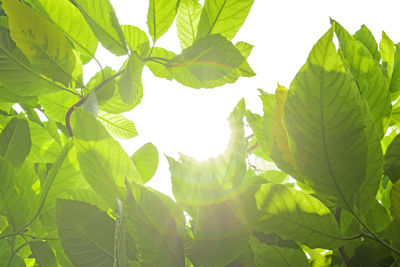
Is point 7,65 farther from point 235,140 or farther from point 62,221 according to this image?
point 235,140

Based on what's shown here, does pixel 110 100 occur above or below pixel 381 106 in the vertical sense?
above

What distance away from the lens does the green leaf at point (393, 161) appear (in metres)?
0.40

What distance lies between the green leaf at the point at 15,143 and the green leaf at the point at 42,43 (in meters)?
0.16

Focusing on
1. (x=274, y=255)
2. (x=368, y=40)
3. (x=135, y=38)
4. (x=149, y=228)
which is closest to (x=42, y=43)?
(x=135, y=38)

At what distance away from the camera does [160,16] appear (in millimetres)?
661

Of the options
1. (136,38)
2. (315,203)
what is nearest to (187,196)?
(315,203)

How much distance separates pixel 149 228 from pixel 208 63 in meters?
0.37

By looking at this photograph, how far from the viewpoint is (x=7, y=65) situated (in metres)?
0.61

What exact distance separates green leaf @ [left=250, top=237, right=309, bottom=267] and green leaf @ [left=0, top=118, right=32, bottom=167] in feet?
1.76

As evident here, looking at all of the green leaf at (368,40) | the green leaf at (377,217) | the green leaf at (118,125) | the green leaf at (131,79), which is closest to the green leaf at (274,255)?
the green leaf at (377,217)

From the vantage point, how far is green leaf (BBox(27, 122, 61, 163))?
2.64ft

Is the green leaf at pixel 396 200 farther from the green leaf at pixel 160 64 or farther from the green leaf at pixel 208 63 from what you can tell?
the green leaf at pixel 160 64

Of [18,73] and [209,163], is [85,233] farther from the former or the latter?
[18,73]

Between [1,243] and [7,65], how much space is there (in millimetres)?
347
